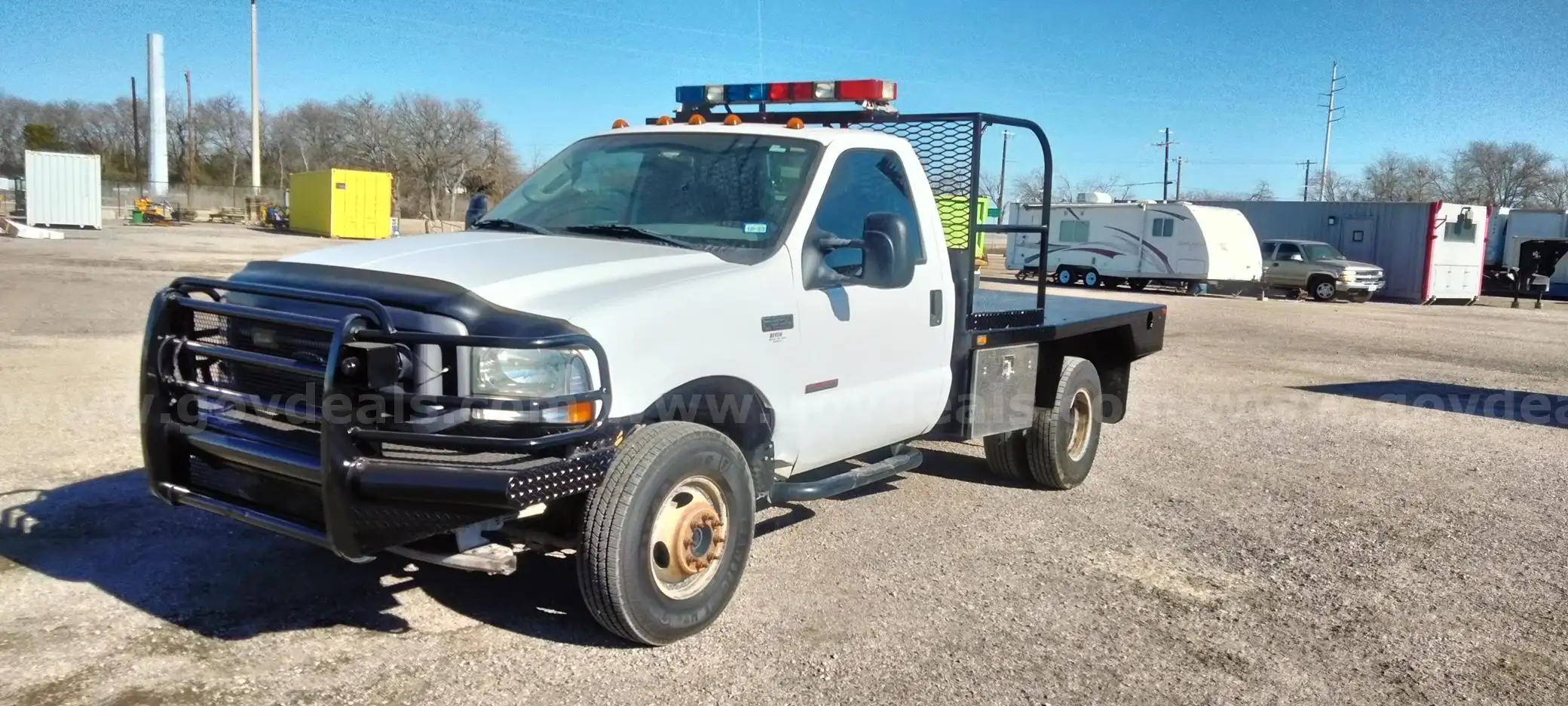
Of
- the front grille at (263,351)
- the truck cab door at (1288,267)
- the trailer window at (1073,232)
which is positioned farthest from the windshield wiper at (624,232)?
the trailer window at (1073,232)

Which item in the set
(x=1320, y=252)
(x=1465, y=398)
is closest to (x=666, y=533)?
(x=1465, y=398)

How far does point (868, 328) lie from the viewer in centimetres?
509

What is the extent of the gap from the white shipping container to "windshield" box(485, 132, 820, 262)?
136 feet

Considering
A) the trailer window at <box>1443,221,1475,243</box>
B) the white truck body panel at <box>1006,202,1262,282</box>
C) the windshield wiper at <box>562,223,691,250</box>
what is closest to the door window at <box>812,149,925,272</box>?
the windshield wiper at <box>562,223,691,250</box>

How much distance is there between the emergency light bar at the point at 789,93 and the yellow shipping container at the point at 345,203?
41630 millimetres

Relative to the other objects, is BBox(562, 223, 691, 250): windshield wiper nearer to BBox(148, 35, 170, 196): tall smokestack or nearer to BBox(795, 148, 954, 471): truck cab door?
BBox(795, 148, 954, 471): truck cab door

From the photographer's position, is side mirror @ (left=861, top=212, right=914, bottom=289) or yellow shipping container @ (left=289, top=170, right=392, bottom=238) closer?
side mirror @ (left=861, top=212, right=914, bottom=289)

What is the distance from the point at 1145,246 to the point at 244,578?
31.3m

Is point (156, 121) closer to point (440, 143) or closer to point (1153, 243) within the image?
point (440, 143)

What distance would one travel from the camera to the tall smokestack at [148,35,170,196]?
202 feet

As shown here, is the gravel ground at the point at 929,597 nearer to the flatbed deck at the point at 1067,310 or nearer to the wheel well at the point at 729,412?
the wheel well at the point at 729,412

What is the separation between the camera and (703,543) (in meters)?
4.30

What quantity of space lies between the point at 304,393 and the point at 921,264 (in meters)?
2.89

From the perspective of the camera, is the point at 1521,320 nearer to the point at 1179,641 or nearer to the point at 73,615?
the point at 1179,641
